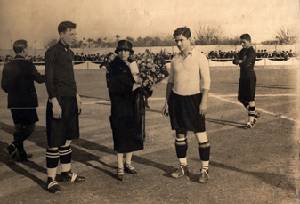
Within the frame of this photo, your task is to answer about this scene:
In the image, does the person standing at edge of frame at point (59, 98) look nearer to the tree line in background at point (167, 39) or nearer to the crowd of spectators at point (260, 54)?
the tree line in background at point (167, 39)

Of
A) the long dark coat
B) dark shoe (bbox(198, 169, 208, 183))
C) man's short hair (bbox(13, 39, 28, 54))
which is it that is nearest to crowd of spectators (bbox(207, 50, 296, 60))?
man's short hair (bbox(13, 39, 28, 54))

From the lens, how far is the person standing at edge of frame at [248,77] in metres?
9.52

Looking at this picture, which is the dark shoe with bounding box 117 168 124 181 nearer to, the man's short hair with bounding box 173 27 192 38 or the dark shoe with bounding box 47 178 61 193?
the dark shoe with bounding box 47 178 61 193

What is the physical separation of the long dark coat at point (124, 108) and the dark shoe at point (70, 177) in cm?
61

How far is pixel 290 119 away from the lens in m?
10.3

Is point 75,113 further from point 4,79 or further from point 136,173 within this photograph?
point 4,79

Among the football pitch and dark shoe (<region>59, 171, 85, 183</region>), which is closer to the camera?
the football pitch

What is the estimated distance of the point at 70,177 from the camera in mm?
5617

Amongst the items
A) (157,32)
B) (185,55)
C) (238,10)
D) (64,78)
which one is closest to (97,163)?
(64,78)

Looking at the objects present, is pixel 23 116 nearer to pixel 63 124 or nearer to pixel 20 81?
pixel 20 81

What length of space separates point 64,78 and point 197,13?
4.81m

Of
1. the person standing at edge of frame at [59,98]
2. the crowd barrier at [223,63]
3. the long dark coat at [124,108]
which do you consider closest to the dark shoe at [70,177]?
the person standing at edge of frame at [59,98]

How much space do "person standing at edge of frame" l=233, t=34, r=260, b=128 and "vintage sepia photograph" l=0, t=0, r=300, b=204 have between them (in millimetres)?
25

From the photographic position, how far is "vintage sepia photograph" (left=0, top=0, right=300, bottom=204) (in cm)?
520
